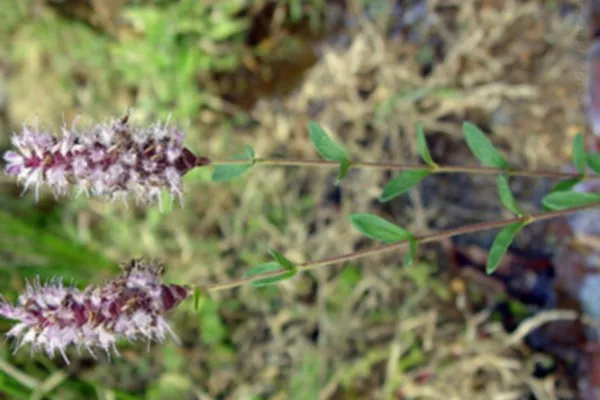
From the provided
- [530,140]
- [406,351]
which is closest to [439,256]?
[406,351]

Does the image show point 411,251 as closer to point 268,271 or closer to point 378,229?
point 378,229

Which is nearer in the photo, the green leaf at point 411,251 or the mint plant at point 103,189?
the mint plant at point 103,189

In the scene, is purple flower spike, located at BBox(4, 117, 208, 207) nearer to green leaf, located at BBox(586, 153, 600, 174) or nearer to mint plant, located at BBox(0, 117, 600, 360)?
mint plant, located at BBox(0, 117, 600, 360)

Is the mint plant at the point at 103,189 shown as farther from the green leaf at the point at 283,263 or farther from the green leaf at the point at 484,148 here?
the green leaf at the point at 484,148

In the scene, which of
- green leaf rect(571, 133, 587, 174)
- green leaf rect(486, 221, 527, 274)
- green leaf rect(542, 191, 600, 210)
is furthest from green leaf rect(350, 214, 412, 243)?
green leaf rect(571, 133, 587, 174)

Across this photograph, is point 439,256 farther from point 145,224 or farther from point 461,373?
point 145,224

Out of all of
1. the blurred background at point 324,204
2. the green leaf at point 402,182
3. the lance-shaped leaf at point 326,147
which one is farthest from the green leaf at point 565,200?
the blurred background at point 324,204
